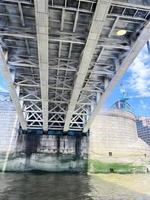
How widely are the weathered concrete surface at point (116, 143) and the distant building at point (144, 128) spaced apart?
95417 millimetres

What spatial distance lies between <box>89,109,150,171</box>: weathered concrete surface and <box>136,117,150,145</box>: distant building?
95417 mm

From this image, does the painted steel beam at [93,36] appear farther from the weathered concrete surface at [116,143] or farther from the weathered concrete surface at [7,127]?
the weathered concrete surface at [116,143]

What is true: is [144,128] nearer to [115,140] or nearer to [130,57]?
[115,140]

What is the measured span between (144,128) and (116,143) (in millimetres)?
106914

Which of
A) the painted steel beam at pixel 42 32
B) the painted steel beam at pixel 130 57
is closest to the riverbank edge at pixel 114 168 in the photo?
the painted steel beam at pixel 130 57

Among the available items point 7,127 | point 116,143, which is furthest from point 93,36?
point 116,143

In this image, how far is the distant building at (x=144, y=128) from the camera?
151750 mm

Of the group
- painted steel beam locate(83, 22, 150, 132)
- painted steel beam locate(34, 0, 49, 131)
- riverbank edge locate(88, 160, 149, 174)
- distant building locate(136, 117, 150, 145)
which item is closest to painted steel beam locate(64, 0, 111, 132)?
painted steel beam locate(34, 0, 49, 131)

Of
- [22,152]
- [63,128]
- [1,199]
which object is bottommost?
[1,199]

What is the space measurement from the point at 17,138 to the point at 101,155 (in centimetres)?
1547

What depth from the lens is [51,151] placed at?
4409 cm

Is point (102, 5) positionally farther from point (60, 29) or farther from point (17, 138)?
Answer: point (17, 138)

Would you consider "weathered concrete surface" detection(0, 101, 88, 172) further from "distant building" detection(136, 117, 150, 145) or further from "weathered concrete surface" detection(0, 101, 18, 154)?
"distant building" detection(136, 117, 150, 145)

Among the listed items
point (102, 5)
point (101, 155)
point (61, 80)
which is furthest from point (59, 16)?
point (101, 155)
